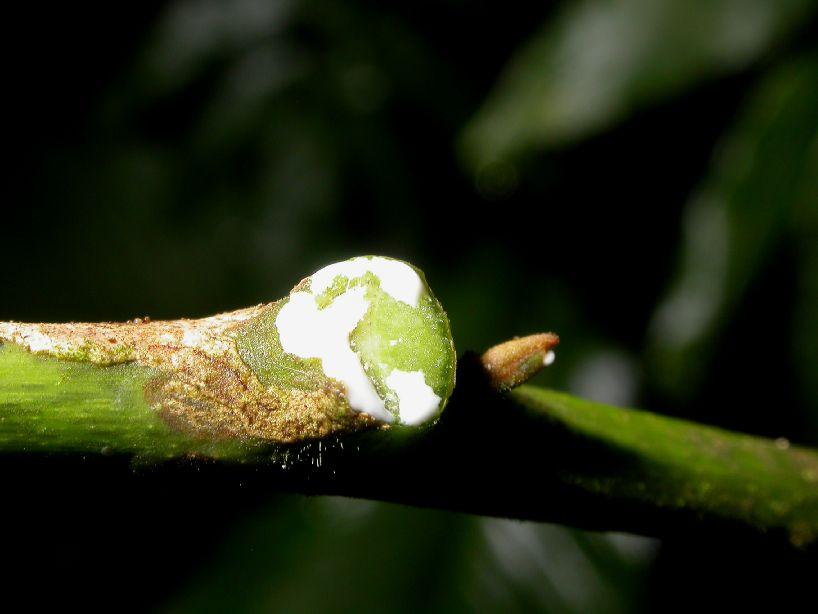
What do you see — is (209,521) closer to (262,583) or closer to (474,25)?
(262,583)

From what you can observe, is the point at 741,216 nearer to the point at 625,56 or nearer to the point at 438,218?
the point at 625,56

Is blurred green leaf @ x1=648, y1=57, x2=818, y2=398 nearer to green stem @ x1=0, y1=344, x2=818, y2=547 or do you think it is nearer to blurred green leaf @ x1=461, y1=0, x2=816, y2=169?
blurred green leaf @ x1=461, y1=0, x2=816, y2=169

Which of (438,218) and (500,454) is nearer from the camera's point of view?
(500,454)

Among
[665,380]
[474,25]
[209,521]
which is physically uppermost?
[474,25]

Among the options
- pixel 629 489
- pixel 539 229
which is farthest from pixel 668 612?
pixel 629 489

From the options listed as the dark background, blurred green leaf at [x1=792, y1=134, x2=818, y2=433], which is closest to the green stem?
the dark background

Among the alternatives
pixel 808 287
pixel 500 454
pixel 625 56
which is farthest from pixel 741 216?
pixel 500 454

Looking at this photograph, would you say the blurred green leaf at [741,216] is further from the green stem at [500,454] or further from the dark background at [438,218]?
the green stem at [500,454]
